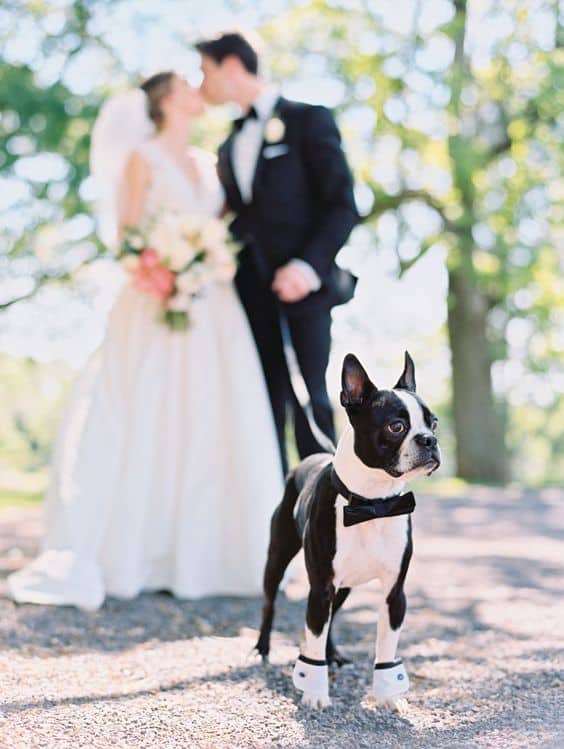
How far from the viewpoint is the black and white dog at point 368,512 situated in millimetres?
2943

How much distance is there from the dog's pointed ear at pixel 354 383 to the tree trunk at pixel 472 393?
40.7ft

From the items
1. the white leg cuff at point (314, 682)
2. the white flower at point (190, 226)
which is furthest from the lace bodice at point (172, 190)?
the white leg cuff at point (314, 682)

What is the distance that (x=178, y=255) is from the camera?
17.6 feet

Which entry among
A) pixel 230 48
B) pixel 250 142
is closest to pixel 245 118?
pixel 250 142

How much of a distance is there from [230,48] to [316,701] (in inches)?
131

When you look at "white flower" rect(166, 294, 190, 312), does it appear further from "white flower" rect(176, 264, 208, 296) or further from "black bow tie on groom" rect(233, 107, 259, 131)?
"black bow tie on groom" rect(233, 107, 259, 131)

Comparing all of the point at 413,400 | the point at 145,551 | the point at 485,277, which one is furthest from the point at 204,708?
the point at 485,277

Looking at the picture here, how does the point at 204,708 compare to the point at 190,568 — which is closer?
the point at 204,708

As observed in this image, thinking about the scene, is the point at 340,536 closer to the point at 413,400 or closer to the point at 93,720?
the point at 413,400

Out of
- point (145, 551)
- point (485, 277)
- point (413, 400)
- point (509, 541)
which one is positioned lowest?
point (509, 541)

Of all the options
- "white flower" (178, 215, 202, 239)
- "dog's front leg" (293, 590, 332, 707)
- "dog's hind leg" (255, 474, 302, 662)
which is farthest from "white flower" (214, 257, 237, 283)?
"dog's front leg" (293, 590, 332, 707)

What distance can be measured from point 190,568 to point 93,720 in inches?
94.9

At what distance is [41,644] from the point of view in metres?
4.20

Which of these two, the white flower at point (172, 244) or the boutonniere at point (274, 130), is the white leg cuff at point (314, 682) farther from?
the boutonniere at point (274, 130)
